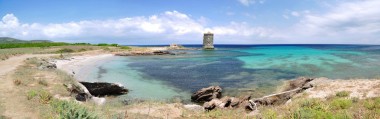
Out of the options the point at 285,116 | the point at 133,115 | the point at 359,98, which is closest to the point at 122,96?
the point at 133,115

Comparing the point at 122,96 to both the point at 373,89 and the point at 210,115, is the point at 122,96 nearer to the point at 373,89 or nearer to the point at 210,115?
the point at 210,115

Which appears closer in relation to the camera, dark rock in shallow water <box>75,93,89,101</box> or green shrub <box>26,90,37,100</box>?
green shrub <box>26,90,37,100</box>

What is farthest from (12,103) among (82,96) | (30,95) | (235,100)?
(235,100)

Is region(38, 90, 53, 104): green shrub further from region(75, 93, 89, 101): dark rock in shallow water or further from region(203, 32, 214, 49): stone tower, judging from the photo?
region(203, 32, 214, 49): stone tower

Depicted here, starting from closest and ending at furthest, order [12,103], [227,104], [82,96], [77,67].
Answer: [12,103] → [82,96] → [227,104] → [77,67]

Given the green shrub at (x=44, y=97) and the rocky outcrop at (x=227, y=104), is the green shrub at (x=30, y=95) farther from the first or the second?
the rocky outcrop at (x=227, y=104)

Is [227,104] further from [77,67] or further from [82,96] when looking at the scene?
[77,67]

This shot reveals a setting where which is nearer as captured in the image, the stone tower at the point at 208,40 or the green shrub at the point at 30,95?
the green shrub at the point at 30,95

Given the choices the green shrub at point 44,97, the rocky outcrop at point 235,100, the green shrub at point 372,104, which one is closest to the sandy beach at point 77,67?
the rocky outcrop at point 235,100

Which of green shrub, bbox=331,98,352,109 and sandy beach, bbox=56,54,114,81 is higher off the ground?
green shrub, bbox=331,98,352,109

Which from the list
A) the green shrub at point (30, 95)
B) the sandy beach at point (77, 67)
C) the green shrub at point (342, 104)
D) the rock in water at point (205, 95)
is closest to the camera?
the green shrub at point (342, 104)

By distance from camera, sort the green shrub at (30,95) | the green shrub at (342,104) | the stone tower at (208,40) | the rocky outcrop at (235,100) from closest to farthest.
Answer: the green shrub at (342,104) → the green shrub at (30,95) → the rocky outcrop at (235,100) → the stone tower at (208,40)

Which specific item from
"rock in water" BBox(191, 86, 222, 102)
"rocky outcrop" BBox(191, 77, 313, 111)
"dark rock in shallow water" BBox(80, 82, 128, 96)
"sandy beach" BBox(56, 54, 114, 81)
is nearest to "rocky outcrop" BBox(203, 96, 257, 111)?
"rocky outcrop" BBox(191, 77, 313, 111)

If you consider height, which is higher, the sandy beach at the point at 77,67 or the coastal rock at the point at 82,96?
the coastal rock at the point at 82,96
